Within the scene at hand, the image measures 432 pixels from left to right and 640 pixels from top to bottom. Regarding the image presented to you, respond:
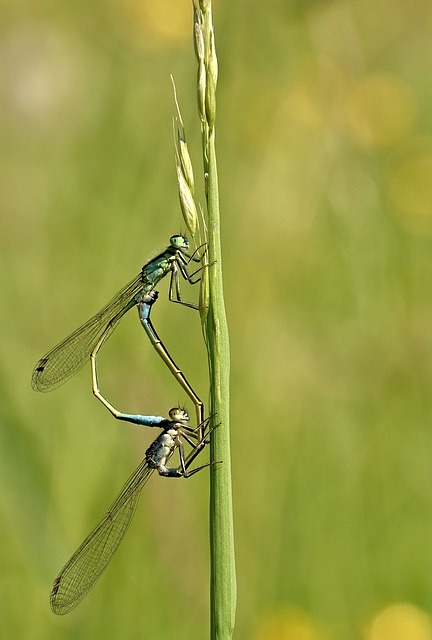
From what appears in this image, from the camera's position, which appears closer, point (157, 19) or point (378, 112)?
point (378, 112)

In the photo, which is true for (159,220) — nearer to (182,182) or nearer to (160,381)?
(160,381)

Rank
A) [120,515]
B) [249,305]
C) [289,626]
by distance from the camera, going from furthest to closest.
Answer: [249,305]
[289,626]
[120,515]

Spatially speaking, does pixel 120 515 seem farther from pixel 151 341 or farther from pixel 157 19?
pixel 157 19

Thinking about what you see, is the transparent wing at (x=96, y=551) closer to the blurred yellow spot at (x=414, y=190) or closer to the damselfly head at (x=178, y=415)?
the damselfly head at (x=178, y=415)

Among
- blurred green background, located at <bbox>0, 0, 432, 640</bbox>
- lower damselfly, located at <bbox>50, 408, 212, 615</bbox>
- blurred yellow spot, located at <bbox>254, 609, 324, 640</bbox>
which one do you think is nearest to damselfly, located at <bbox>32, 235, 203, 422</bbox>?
blurred green background, located at <bbox>0, 0, 432, 640</bbox>

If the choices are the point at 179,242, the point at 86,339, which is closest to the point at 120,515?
the point at 86,339

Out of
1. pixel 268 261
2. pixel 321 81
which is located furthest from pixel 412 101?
pixel 268 261

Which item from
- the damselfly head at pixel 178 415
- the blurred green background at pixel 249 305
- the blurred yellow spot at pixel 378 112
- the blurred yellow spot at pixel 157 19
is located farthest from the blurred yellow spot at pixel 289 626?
the blurred yellow spot at pixel 157 19
